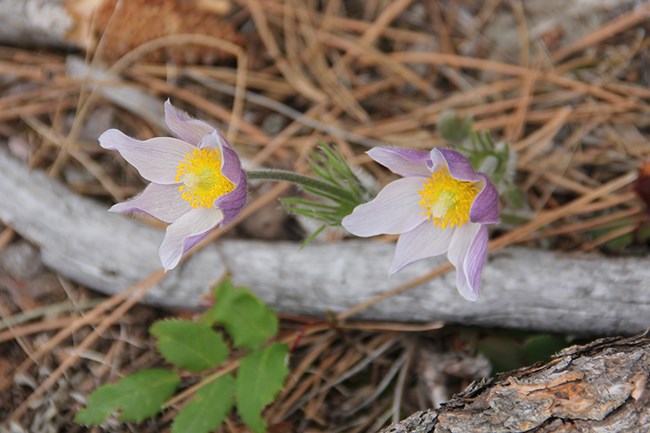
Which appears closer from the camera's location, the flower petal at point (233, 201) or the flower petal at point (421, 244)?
the flower petal at point (233, 201)

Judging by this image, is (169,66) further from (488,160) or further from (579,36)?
(579,36)

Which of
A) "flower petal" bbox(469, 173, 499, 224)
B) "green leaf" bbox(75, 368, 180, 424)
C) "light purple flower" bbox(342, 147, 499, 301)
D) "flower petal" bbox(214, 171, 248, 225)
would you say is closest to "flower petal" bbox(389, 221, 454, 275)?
"light purple flower" bbox(342, 147, 499, 301)

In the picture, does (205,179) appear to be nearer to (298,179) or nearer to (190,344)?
(298,179)

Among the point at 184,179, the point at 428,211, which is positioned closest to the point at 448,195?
the point at 428,211

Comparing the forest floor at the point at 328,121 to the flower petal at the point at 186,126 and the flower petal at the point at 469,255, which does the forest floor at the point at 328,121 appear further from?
the flower petal at the point at 186,126

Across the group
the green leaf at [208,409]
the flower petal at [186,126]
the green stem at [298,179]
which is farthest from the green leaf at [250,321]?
the flower petal at [186,126]

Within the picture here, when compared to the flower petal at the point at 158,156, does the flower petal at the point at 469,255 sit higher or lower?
lower
